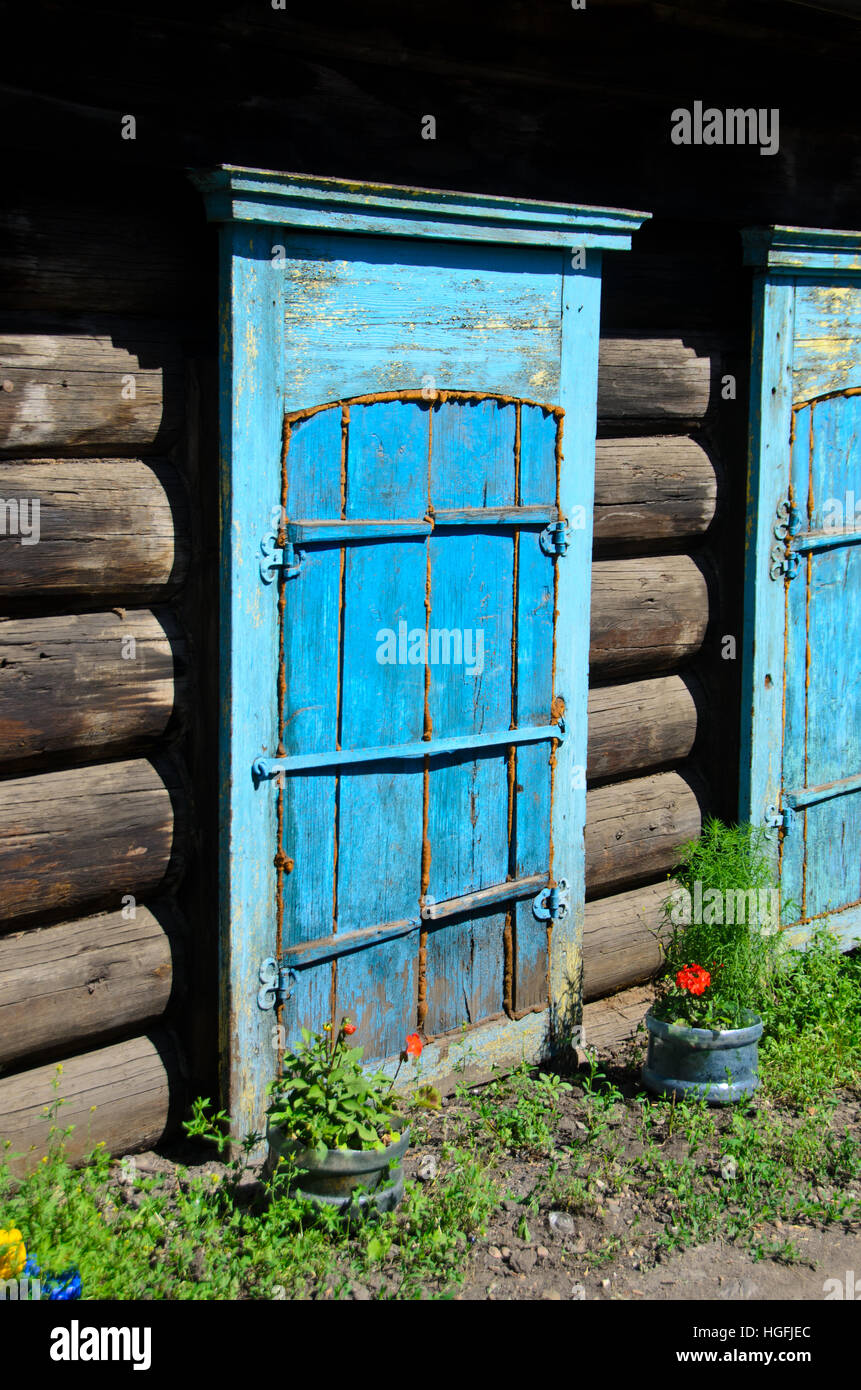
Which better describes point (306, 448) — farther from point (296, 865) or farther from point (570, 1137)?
point (570, 1137)

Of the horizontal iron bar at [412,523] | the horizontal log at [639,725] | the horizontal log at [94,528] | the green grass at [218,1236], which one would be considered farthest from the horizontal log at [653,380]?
the green grass at [218,1236]

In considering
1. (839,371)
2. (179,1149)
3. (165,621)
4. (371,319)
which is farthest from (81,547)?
(839,371)

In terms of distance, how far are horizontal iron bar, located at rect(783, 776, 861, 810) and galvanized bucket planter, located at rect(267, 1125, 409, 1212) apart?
7.22 feet

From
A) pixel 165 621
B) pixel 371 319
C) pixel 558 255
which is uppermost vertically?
pixel 558 255

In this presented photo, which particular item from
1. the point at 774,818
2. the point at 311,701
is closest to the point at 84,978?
the point at 311,701

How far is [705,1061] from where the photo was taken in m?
4.09

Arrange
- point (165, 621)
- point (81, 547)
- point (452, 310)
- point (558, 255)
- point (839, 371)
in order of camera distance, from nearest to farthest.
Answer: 1. point (81, 547)
2. point (165, 621)
3. point (452, 310)
4. point (558, 255)
5. point (839, 371)

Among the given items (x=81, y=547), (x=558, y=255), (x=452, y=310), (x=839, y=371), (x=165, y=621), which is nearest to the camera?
(x=81, y=547)

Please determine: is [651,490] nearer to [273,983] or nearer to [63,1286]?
[273,983]

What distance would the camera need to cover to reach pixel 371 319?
3502mm

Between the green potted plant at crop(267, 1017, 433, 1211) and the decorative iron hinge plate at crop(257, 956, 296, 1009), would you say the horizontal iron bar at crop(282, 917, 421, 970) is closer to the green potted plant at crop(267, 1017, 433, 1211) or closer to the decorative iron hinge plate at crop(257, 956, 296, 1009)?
the decorative iron hinge plate at crop(257, 956, 296, 1009)

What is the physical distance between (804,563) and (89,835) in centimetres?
279

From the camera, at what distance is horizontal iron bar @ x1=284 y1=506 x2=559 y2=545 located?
339 centimetres

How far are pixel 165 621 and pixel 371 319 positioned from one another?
978mm
